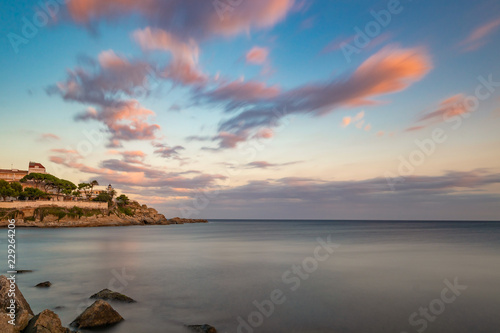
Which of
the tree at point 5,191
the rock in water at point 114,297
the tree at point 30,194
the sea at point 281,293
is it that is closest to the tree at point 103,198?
the tree at point 30,194

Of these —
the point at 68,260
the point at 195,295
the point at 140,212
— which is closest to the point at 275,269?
the point at 195,295

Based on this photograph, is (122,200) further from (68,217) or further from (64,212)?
(64,212)

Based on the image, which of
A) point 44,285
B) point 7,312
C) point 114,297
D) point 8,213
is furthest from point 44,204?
point 7,312

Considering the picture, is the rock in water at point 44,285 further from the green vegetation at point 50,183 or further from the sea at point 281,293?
the green vegetation at point 50,183

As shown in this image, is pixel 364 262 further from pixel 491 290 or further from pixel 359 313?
pixel 359 313

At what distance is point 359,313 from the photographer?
1420 centimetres

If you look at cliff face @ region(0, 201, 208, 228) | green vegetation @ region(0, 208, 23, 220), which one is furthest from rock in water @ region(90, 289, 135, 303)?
green vegetation @ region(0, 208, 23, 220)

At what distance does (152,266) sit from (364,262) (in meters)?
20.6

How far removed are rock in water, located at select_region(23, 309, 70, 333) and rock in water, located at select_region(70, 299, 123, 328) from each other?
1622 millimetres

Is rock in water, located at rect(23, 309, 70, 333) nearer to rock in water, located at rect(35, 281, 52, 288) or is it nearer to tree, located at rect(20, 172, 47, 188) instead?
rock in water, located at rect(35, 281, 52, 288)

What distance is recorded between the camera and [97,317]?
454 inches

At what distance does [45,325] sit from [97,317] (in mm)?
2368

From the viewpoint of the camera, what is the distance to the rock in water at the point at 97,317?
11.4 metres

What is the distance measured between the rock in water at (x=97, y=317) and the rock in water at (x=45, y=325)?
1.62 metres
